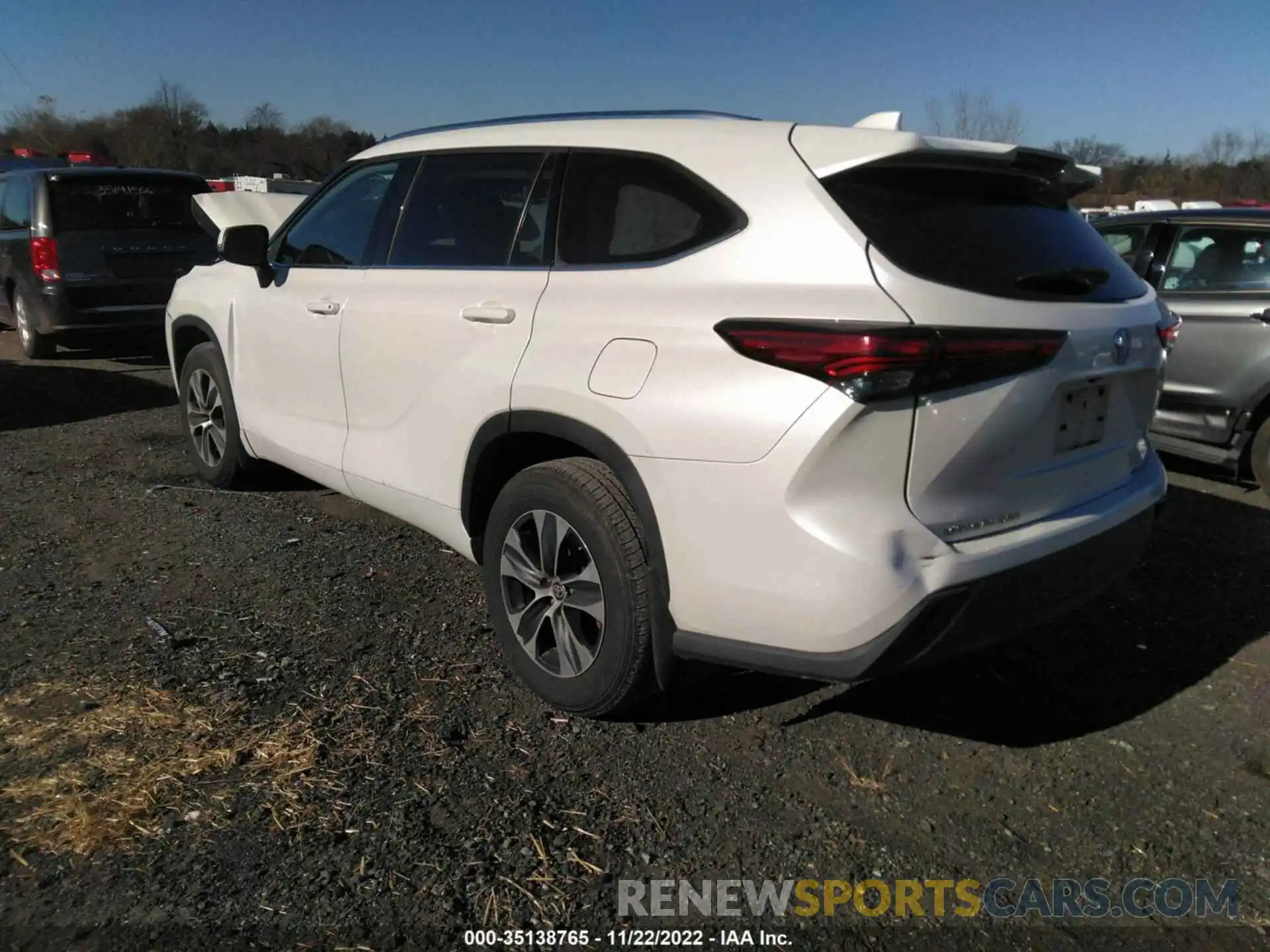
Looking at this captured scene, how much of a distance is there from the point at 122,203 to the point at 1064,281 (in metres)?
9.06

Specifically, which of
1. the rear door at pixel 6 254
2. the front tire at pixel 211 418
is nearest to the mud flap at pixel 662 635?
the front tire at pixel 211 418

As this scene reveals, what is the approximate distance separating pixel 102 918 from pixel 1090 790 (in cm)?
260

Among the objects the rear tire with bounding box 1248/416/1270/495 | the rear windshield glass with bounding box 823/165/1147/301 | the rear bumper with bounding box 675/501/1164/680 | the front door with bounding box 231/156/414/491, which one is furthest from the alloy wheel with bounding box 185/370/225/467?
the rear tire with bounding box 1248/416/1270/495

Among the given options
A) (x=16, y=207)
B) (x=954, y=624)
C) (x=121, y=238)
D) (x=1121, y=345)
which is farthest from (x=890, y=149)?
(x=16, y=207)

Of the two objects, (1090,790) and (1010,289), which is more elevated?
(1010,289)

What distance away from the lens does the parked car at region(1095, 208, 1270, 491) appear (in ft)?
18.6

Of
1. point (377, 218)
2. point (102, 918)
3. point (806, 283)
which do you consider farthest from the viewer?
point (377, 218)

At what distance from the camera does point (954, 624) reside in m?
2.50

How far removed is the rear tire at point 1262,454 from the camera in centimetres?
568

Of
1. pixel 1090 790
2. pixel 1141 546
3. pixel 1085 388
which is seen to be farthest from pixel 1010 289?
pixel 1090 790

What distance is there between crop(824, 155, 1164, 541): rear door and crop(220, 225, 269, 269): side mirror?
2905 millimetres

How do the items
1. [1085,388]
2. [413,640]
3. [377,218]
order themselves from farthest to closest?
A: [377,218], [413,640], [1085,388]

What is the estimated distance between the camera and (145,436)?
21.9 feet

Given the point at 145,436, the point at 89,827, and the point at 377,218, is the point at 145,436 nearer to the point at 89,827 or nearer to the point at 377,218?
the point at 377,218
